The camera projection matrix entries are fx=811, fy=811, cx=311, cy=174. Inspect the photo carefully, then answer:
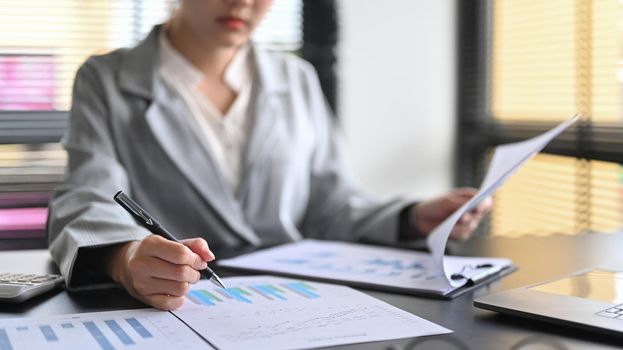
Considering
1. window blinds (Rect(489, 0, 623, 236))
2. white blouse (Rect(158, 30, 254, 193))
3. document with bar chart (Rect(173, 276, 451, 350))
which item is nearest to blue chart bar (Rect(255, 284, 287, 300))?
document with bar chart (Rect(173, 276, 451, 350))

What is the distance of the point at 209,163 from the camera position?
4.89 ft

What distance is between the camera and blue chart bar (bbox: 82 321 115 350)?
0.71 meters

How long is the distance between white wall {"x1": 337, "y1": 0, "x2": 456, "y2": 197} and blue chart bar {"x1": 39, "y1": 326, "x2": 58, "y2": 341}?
6.24 feet

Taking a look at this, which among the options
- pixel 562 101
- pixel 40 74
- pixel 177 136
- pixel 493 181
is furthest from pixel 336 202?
pixel 40 74

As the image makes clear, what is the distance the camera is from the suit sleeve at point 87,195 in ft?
3.26

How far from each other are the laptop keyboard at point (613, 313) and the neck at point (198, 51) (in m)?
0.97

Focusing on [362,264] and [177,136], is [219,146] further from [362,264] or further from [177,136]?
[362,264]

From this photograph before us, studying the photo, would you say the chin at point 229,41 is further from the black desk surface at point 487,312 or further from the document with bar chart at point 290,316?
the document with bar chart at point 290,316

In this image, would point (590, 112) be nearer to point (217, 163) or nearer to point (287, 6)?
point (287, 6)

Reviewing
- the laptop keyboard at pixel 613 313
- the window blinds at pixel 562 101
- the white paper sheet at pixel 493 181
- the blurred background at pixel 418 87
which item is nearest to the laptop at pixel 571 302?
the laptop keyboard at pixel 613 313

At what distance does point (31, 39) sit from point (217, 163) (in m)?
1.25

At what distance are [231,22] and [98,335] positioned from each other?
0.81 m

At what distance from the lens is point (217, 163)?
4.92 feet

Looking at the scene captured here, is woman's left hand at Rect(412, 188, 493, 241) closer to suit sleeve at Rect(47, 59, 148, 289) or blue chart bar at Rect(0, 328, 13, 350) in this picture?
suit sleeve at Rect(47, 59, 148, 289)
